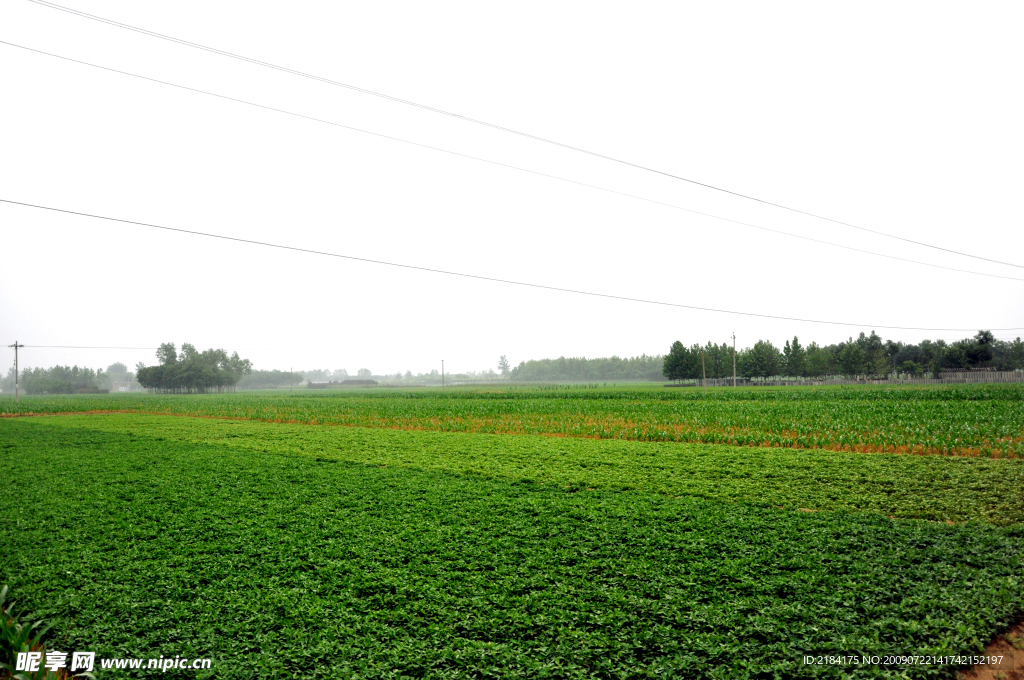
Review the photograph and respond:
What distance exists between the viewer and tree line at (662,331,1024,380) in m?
73.4

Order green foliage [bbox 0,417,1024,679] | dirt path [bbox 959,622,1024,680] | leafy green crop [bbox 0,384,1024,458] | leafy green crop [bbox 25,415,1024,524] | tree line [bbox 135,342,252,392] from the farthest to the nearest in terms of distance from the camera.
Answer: tree line [bbox 135,342,252,392]
leafy green crop [bbox 0,384,1024,458]
leafy green crop [bbox 25,415,1024,524]
green foliage [bbox 0,417,1024,679]
dirt path [bbox 959,622,1024,680]

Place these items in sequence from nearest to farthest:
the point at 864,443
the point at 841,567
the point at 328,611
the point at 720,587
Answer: the point at 328,611
the point at 720,587
the point at 841,567
the point at 864,443

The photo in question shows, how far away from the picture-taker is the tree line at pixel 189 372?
94.3m

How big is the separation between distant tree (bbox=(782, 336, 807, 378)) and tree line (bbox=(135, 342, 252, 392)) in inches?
4110

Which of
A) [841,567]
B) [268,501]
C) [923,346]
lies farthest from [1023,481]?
[923,346]

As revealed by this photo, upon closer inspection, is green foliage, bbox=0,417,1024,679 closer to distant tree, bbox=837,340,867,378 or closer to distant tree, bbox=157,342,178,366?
distant tree, bbox=837,340,867,378

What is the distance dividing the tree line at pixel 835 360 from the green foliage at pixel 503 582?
231 ft

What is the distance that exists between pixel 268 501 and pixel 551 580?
574cm

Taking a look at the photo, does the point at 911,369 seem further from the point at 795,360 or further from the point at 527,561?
the point at 527,561

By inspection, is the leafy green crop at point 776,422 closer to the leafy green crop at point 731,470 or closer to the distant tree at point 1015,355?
the leafy green crop at point 731,470

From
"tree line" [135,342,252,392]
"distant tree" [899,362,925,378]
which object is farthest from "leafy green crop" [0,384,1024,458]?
"tree line" [135,342,252,392]

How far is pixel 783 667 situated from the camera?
12.5 ft

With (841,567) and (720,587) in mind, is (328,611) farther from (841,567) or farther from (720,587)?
(841,567)

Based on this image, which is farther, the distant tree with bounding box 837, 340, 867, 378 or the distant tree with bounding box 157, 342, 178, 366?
the distant tree with bounding box 157, 342, 178, 366
